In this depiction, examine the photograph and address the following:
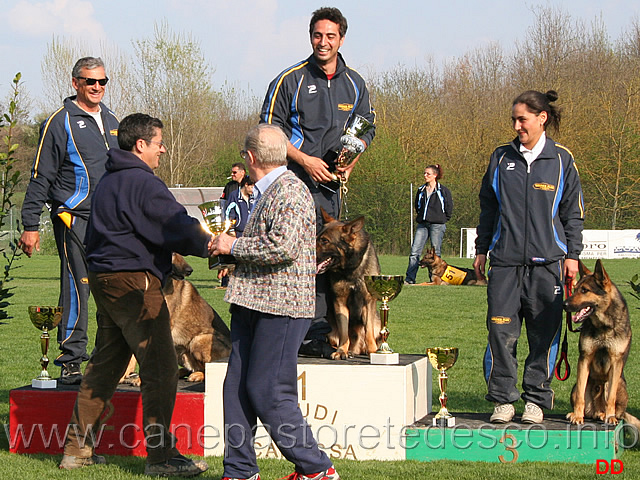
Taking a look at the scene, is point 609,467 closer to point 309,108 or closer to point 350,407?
point 350,407

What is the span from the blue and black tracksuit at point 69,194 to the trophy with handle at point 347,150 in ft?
5.30

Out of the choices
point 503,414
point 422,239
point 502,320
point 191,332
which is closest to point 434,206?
point 422,239

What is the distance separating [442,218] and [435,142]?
18.0 m

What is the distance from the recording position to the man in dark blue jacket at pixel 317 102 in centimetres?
505

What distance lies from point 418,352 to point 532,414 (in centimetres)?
339

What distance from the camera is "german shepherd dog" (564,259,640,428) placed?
4.82m

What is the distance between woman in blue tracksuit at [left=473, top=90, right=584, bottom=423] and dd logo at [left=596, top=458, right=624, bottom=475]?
1.73 feet

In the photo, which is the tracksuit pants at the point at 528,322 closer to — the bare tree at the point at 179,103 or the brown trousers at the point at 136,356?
the brown trousers at the point at 136,356

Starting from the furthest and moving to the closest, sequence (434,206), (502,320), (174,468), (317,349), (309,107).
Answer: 1. (434,206)
2. (317,349)
3. (309,107)
4. (502,320)
5. (174,468)

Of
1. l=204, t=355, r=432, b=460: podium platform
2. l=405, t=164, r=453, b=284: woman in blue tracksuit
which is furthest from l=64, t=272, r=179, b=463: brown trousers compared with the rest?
l=405, t=164, r=453, b=284: woman in blue tracksuit

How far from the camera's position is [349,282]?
17.1 feet

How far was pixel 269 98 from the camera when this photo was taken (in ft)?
17.0

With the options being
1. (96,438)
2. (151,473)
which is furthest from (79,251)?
(151,473)

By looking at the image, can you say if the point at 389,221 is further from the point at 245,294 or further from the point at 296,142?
the point at 245,294
